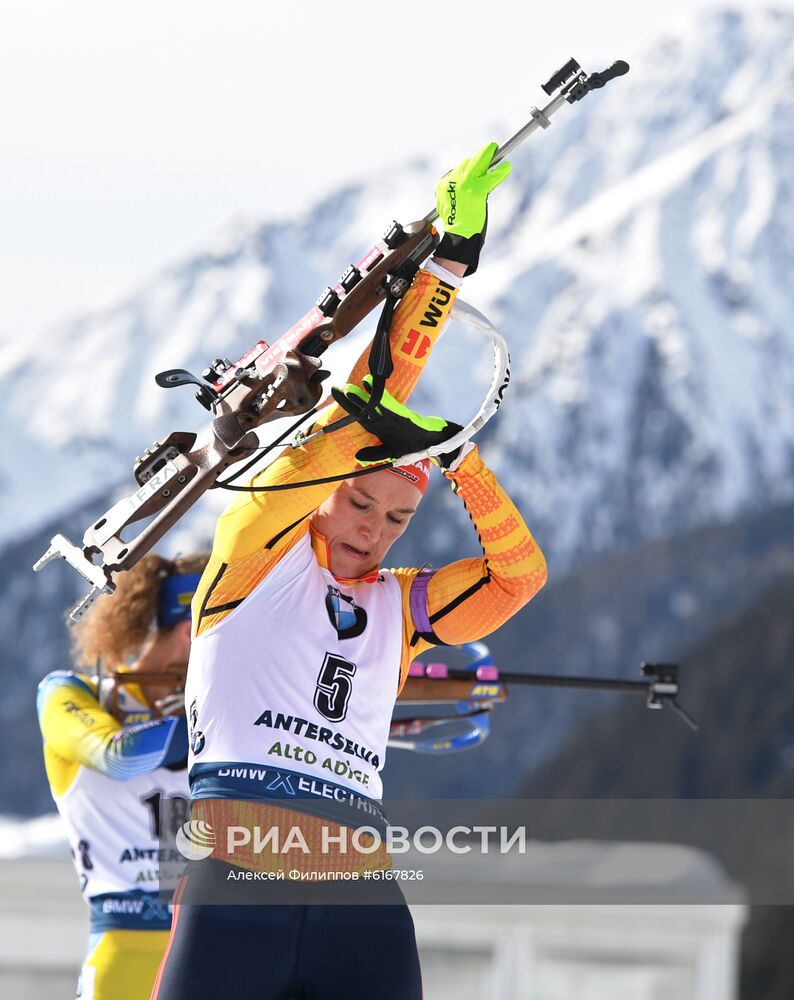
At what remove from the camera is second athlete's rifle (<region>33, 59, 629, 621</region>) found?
2.68 meters

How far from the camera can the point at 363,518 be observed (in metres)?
2.87

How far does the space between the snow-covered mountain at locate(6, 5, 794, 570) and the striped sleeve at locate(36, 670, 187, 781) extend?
29.9 metres

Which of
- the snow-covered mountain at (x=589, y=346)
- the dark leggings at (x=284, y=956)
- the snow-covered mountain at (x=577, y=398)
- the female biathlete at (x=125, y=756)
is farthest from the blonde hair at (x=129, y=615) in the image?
the snow-covered mountain at (x=589, y=346)

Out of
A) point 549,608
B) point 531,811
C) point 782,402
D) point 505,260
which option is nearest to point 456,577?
point 531,811

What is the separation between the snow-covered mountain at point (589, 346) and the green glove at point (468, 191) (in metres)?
30.6

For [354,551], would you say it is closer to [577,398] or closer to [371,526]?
[371,526]

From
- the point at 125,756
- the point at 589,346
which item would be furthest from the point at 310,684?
the point at 589,346

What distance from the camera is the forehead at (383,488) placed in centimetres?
284

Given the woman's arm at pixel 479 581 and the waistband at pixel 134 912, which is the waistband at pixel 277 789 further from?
the waistband at pixel 134 912

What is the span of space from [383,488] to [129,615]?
1183 millimetres

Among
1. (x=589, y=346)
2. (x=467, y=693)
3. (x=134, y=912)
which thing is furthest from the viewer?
(x=589, y=346)

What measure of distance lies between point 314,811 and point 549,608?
28.0 m

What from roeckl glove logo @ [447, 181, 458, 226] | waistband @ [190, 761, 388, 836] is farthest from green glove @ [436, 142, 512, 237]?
waistband @ [190, 761, 388, 836]

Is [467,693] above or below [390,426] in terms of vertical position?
above
